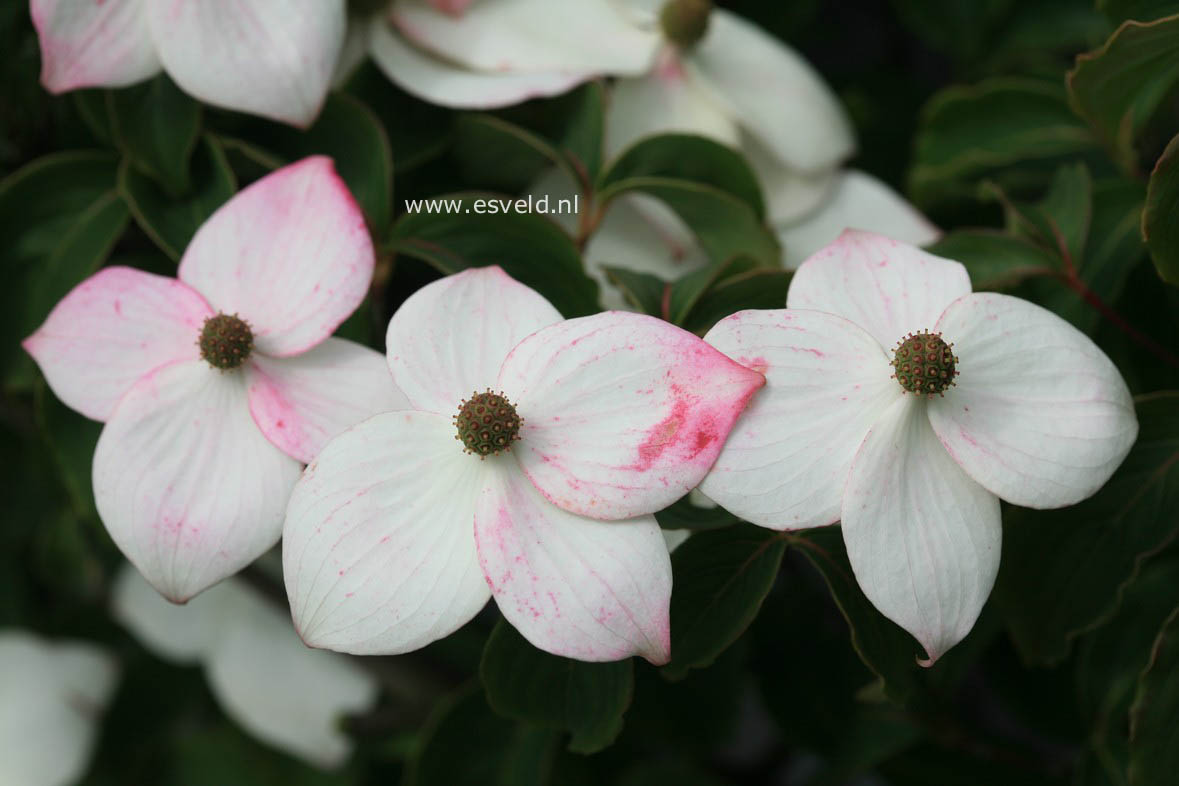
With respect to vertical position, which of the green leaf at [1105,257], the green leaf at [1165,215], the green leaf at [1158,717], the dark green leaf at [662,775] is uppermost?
the green leaf at [1165,215]

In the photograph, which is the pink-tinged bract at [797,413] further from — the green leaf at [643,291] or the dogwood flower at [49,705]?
the dogwood flower at [49,705]

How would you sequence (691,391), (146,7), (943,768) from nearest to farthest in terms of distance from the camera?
(691,391)
(146,7)
(943,768)

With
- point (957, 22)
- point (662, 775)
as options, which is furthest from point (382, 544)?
point (957, 22)

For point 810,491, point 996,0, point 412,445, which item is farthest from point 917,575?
point 996,0

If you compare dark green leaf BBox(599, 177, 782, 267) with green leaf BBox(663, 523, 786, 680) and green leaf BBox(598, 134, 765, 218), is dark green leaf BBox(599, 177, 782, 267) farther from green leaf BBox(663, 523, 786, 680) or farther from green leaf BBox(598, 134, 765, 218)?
green leaf BBox(663, 523, 786, 680)

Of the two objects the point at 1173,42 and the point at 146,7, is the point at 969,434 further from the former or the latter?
the point at 146,7

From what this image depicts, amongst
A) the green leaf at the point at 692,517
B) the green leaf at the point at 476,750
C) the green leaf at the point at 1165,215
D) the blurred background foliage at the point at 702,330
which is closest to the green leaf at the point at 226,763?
the blurred background foliage at the point at 702,330

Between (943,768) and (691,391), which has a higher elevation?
(691,391)

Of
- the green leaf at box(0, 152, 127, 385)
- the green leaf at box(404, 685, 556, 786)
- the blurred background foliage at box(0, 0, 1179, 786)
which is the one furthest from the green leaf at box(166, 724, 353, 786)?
the green leaf at box(0, 152, 127, 385)
